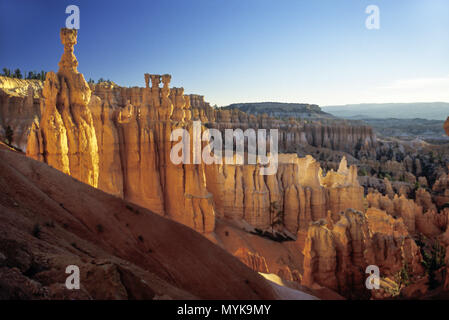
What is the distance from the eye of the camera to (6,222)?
5441mm

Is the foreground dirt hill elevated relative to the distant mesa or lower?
lower

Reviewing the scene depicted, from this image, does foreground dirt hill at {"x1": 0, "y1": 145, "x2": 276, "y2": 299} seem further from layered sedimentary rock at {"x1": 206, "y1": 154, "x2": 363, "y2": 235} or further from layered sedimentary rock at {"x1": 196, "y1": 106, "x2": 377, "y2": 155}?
layered sedimentary rock at {"x1": 196, "y1": 106, "x2": 377, "y2": 155}

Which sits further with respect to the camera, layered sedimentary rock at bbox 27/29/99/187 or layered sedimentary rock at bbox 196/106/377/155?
layered sedimentary rock at bbox 196/106/377/155

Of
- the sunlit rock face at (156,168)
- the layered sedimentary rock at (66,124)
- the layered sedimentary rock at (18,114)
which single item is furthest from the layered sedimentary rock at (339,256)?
the layered sedimentary rock at (18,114)

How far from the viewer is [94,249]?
6.40 m

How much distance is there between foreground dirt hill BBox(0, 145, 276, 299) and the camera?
4.24 metres

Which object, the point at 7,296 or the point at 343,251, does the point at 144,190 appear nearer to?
the point at 343,251

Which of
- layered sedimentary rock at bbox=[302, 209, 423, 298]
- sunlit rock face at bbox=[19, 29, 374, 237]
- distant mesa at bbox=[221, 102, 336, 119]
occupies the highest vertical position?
distant mesa at bbox=[221, 102, 336, 119]

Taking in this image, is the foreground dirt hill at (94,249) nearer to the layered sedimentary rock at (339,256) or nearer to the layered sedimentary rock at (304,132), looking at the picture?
the layered sedimentary rock at (339,256)

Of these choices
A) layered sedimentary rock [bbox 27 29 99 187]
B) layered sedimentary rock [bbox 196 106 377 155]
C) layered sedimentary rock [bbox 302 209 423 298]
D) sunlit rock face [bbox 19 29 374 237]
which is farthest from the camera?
layered sedimentary rock [bbox 196 106 377 155]

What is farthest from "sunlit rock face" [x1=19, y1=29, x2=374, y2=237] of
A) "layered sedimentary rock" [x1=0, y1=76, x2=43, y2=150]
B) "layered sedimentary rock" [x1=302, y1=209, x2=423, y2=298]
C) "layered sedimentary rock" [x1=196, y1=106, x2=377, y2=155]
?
"layered sedimentary rock" [x1=196, y1=106, x2=377, y2=155]

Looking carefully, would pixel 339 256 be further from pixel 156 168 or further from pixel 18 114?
pixel 18 114

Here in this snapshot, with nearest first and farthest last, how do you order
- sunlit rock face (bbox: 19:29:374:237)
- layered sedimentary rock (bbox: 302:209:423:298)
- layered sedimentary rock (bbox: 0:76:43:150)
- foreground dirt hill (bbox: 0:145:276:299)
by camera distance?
foreground dirt hill (bbox: 0:145:276:299), sunlit rock face (bbox: 19:29:374:237), layered sedimentary rock (bbox: 302:209:423:298), layered sedimentary rock (bbox: 0:76:43:150)
